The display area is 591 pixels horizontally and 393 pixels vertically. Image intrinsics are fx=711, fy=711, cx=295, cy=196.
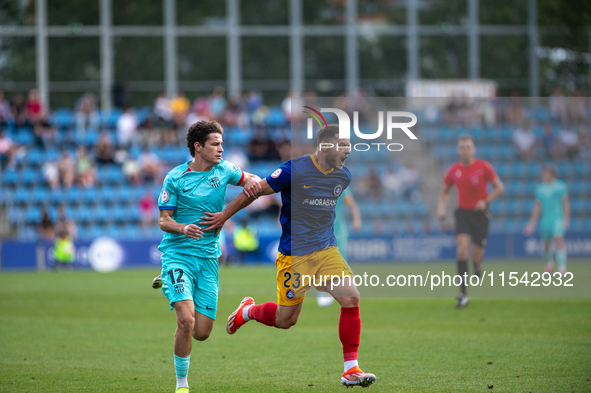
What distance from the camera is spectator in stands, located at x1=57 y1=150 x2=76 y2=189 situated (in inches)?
940

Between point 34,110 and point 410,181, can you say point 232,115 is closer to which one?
point 34,110

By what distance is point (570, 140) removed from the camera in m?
23.3

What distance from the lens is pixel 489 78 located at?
2880cm

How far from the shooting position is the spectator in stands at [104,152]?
24.8 meters

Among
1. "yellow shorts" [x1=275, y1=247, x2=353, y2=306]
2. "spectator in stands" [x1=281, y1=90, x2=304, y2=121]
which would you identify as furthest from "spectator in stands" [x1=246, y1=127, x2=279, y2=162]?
"yellow shorts" [x1=275, y1=247, x2=353, y2=306]

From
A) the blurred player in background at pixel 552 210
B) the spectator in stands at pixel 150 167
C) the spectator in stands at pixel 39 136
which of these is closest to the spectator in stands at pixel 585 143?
the blurred player in background at pixel 552 210

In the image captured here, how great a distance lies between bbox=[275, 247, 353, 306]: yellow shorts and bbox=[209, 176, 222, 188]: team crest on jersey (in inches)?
36.9

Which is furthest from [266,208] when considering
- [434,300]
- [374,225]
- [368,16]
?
[434,300]

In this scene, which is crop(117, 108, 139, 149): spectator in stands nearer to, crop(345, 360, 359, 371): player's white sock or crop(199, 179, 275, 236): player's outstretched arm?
crop(199, 179, 275, 236): player's outstretched arm

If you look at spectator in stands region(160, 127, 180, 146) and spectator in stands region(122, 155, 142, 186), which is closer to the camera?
spectator in stands region(122, 155, 142, 186)

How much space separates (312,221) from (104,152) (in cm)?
1952

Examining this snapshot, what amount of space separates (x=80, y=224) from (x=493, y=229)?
13330 millimetres

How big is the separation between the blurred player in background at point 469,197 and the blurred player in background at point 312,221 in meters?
5.12

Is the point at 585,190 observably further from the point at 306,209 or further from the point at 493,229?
the point at 306,209
